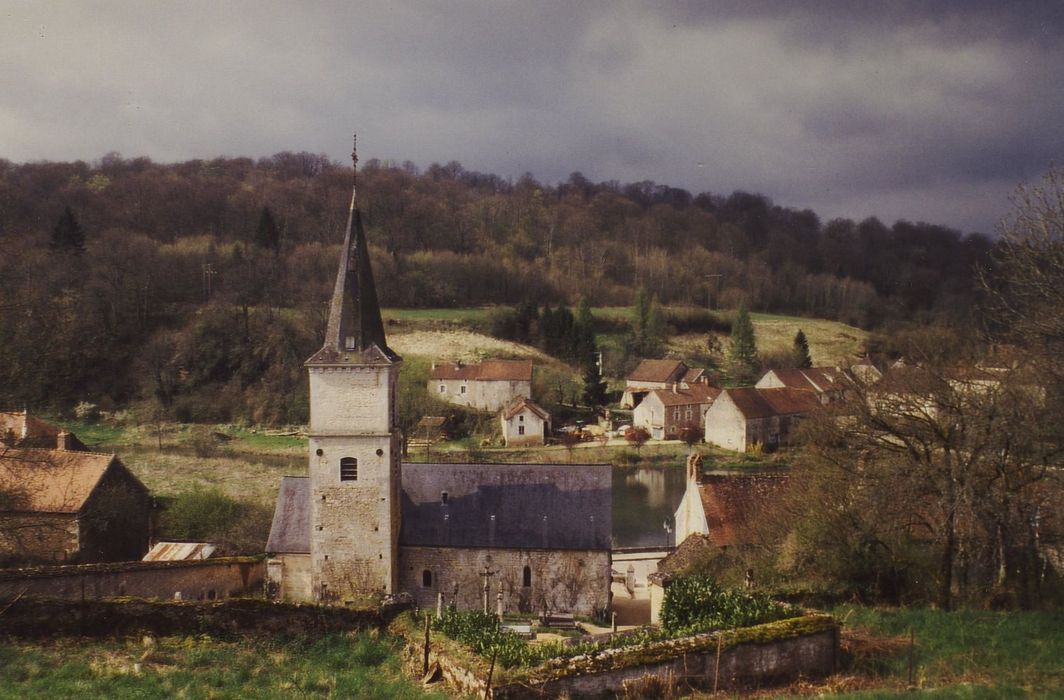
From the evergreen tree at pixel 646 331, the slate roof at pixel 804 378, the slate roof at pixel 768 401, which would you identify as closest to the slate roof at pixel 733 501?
the slate roof at pixel 768 401

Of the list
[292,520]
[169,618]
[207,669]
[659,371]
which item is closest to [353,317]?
[292,520]

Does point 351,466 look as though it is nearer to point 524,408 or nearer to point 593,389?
point 524,408

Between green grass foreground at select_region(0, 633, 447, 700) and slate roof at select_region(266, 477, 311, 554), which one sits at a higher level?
green grass foreground at select_region(0, 633, 447, 700)

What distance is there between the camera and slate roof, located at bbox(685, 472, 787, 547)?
64.7 feet

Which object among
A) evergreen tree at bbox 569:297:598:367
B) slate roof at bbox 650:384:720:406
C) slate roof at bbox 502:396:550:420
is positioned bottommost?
slate roof at bbox 502:396:550:420

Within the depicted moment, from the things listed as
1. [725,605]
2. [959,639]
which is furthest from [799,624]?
[959,639]

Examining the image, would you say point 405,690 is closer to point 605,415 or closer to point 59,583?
point 59,583

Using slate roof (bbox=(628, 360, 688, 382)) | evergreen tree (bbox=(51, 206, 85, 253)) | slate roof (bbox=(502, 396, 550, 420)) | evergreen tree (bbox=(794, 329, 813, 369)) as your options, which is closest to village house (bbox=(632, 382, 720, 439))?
slate roof (bbox=(628, 360, 688, 382))

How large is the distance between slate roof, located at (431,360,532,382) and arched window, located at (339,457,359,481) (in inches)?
1343

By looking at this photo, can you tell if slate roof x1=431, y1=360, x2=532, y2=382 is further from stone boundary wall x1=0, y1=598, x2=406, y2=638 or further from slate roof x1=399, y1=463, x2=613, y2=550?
stone boundary wall x1=0, y1=598, x2=406, y2=638

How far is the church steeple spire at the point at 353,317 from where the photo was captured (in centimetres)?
1862

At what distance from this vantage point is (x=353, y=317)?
61.8 feet

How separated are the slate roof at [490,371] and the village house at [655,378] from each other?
9.63 meters

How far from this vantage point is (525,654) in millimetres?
9344
